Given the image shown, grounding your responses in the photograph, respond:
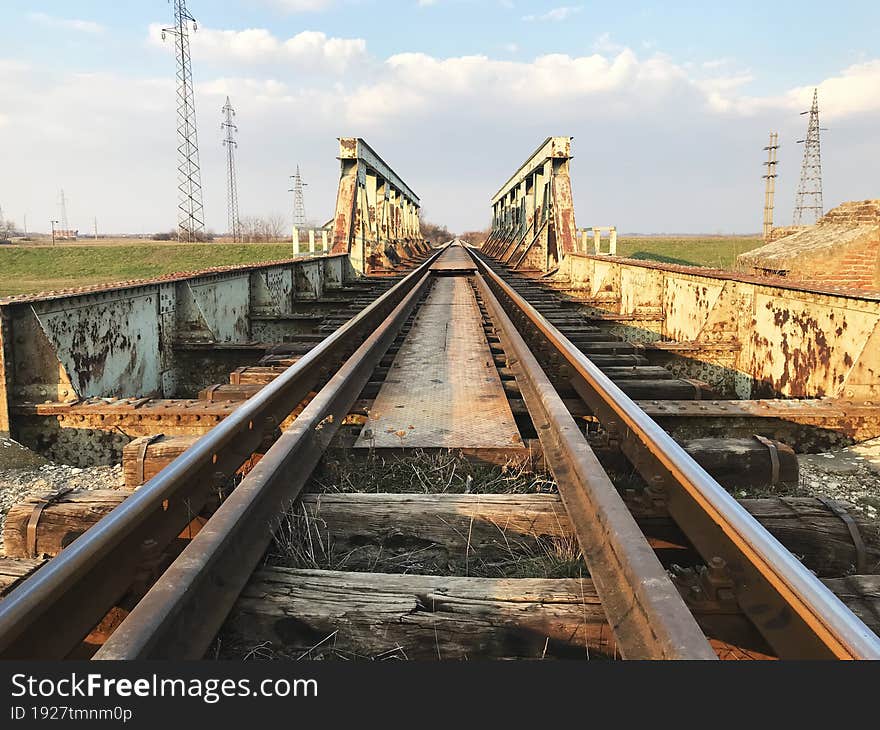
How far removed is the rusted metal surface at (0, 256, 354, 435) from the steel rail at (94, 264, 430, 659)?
185 cm

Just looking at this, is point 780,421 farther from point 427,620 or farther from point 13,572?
point 13,572

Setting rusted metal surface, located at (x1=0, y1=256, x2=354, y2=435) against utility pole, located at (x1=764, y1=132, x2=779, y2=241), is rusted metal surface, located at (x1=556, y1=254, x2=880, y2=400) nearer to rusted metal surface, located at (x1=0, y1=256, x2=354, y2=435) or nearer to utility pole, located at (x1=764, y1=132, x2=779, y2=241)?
rusted metal surface, located at (x1=0, y1=256, x2=354, y2=435)

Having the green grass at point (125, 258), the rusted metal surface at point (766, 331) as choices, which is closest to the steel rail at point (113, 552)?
the rusted metal surface at point (766, 331)

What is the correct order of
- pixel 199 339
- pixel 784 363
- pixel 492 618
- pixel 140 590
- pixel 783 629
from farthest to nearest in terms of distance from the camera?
pixel 199 339
pixel 784 363
pixel 140 590
pixel 492 618
pixel 783 629

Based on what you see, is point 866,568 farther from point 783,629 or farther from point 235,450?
point 235,450

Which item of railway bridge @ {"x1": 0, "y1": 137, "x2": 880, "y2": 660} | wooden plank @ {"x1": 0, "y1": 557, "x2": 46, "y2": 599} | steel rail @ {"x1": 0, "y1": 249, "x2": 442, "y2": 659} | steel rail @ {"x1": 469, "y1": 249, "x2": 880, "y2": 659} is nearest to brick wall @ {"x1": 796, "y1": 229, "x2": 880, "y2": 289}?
railway bridge @ {"x1": 0, "y1": 137, "x2": 880, "y2": 660}

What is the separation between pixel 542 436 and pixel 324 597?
5.20ft

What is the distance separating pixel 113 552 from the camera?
5.90ft

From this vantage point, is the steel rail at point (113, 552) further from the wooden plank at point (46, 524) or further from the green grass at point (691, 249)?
the green grass at point (691, 249)

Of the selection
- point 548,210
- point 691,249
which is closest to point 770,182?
point 691,249

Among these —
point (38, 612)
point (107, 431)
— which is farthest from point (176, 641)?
Answer: point (107, 431)

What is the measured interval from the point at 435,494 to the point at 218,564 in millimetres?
924

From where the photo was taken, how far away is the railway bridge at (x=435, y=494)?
165 centimetres

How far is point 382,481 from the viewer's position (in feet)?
9.29
